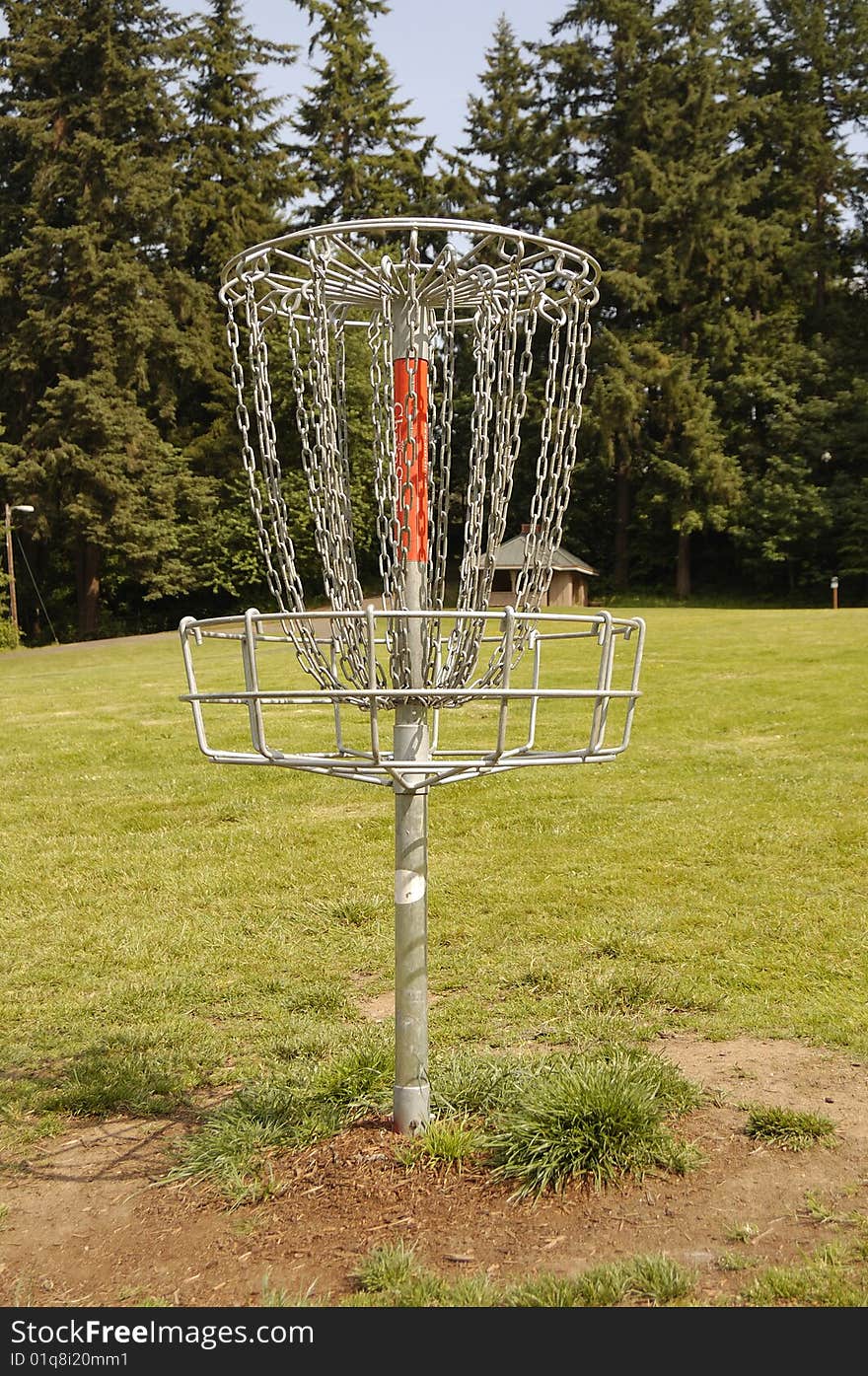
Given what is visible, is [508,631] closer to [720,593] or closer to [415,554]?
[415,554]

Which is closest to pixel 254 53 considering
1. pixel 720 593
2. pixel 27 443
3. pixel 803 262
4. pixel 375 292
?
pixel 27 443

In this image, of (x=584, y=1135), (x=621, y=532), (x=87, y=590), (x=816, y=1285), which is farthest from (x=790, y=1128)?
(x=621, y=532)

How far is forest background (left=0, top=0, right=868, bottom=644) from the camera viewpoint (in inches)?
1305

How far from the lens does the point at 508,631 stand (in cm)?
249

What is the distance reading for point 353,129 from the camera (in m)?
40.5

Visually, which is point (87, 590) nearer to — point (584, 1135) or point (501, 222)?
point (501, 222)

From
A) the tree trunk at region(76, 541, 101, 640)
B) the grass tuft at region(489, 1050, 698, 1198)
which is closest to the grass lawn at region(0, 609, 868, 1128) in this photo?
the grass tuft at region(489, 1050, 698, 1198)

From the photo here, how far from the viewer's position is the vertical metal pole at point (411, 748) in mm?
2863

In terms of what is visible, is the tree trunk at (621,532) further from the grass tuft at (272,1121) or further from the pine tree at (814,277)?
the grass tuft at (272,1121)

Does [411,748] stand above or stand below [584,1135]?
above

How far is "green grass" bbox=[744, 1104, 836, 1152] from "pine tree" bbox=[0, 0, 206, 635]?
30.5 metres

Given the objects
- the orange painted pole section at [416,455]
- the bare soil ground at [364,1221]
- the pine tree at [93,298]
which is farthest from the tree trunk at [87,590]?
the orange painted pole section at [416,455]

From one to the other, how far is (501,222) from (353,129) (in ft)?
22.2
